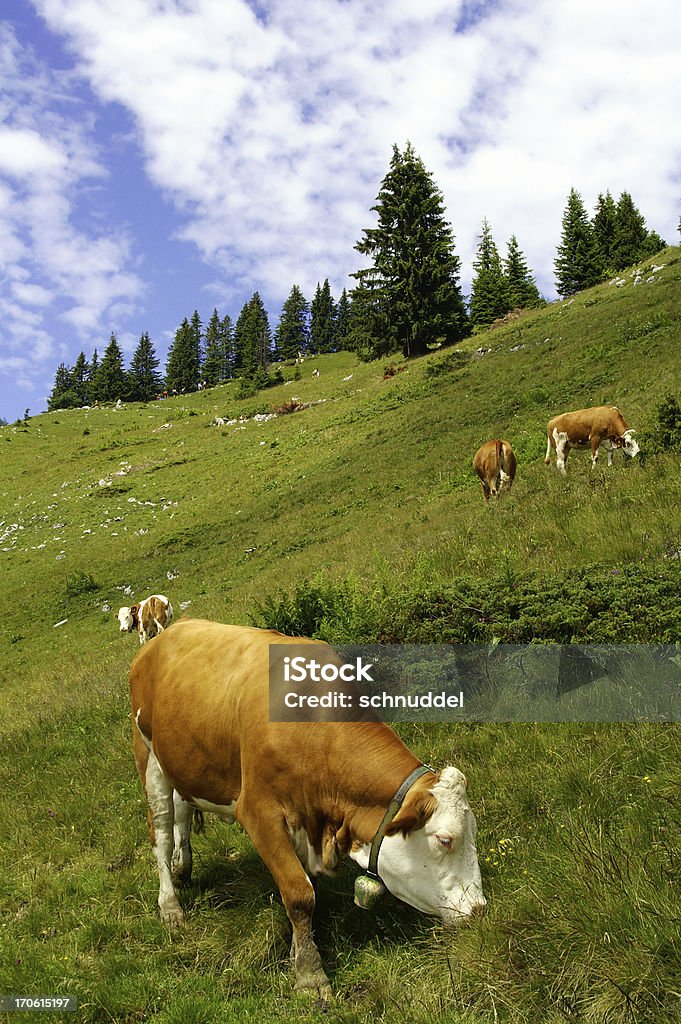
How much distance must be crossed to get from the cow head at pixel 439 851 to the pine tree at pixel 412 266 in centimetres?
4893

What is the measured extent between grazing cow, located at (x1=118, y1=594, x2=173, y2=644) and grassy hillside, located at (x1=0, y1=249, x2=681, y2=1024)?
1.44 ft

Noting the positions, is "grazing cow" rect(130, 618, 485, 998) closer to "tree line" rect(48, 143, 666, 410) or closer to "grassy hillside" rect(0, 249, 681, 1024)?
"grassy hillside" rect(0, 249, 681, 1024)

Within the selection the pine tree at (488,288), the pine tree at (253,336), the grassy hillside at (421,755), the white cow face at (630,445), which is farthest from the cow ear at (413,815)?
the pine tree at (253,336)

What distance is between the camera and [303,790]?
4.02 m

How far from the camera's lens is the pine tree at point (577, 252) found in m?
70.9

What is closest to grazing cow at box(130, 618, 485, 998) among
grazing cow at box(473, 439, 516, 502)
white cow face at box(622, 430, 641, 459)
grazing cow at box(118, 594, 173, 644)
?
white cow face at box(622, 430, 641, 459)

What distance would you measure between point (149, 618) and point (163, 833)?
462 inches

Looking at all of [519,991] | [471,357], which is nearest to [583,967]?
[519,991]

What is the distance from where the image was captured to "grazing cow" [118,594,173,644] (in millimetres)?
16344

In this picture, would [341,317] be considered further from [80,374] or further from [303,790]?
[303,790]

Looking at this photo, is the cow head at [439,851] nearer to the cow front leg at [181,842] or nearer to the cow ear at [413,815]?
the cow ear at [413,815]

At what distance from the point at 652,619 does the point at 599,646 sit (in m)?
0.53

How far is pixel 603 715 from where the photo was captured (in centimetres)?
540

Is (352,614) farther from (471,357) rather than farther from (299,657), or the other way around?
(471,357)
